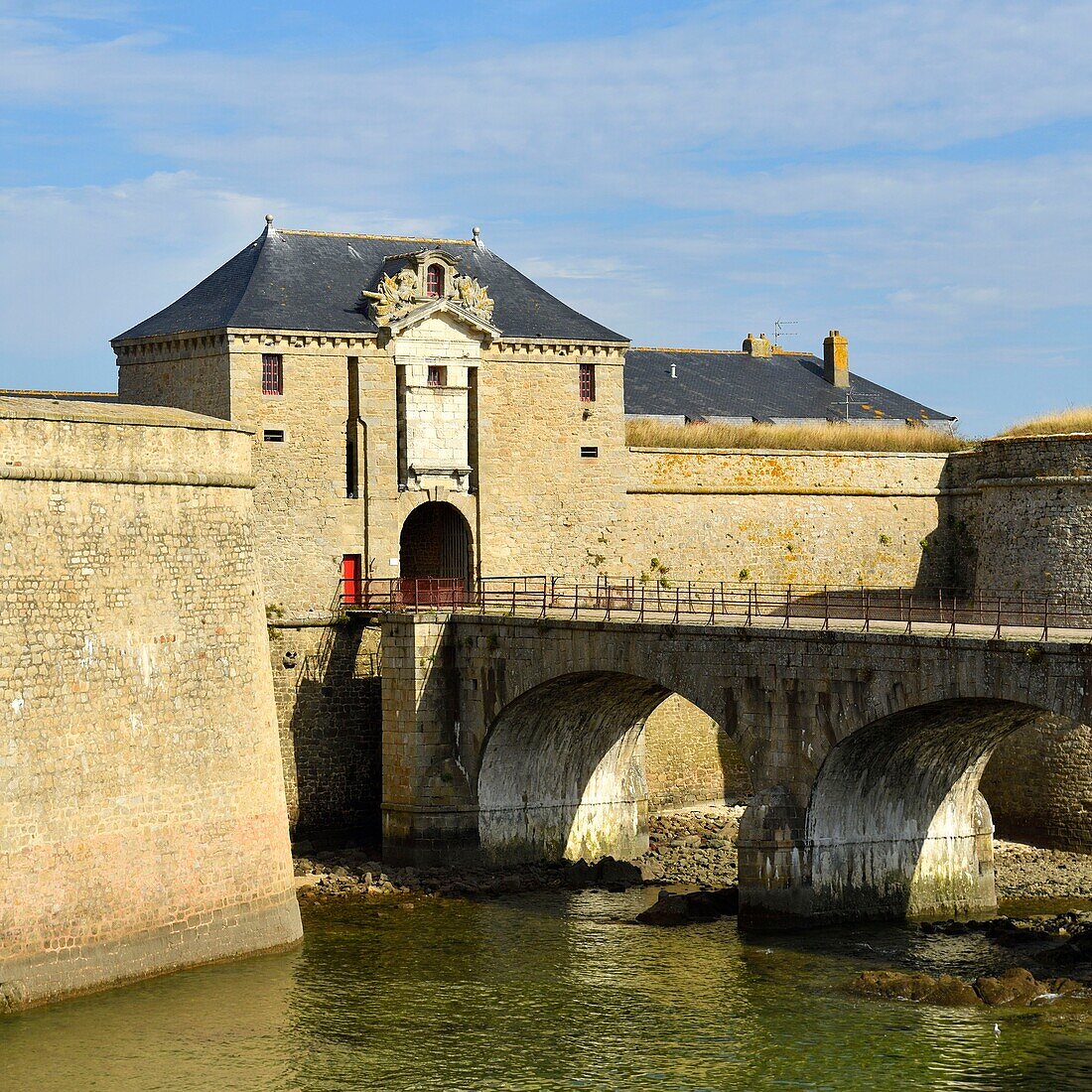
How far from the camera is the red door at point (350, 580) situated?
38.3 m

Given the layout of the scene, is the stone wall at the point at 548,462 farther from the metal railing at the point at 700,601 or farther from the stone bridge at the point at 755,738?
the stone bridge at the point at 755,738

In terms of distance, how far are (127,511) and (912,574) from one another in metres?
23.3

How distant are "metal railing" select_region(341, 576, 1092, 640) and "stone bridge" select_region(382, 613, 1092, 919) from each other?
0.77 m

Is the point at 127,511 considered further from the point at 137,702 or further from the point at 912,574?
the point at 912,574

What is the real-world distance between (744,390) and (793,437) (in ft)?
19.0

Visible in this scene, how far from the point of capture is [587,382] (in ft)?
135

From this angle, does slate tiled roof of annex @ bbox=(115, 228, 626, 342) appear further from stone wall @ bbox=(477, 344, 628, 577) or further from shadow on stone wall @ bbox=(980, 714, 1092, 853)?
shadow on stone wall @ bbox=(980, 714, 1092, 853)

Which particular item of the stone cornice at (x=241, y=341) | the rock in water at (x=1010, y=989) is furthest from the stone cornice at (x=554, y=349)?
the rock in water at (x=1010, y=989)

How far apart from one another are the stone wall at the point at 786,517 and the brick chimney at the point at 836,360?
7.36m

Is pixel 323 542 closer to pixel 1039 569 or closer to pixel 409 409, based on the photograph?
pixel 409 409

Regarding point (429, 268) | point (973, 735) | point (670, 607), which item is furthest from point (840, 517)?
point (973, 735)

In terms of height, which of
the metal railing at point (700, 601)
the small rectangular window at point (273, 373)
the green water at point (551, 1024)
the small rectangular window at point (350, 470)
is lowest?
the green water at point (551, 1024)

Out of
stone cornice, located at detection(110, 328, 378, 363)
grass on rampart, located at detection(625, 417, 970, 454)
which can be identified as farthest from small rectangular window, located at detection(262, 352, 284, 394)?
grass on rampart, located at detection(625, 417, 970, 454)

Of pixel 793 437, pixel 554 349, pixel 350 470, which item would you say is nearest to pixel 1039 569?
pixel 793 437
